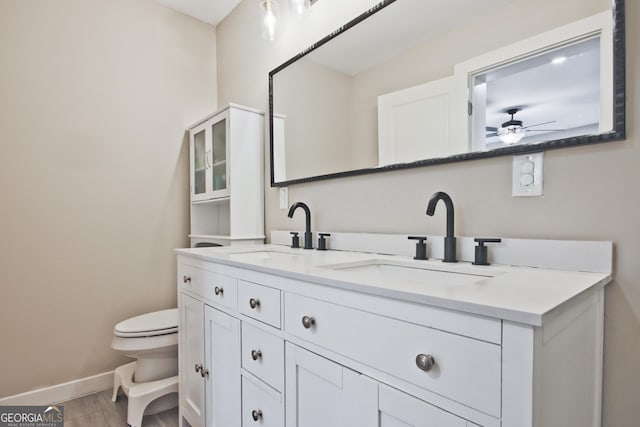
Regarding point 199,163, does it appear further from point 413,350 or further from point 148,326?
point 413,350

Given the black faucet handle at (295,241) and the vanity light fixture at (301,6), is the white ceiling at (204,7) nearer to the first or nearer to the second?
the vanity light fixture at (301,6)

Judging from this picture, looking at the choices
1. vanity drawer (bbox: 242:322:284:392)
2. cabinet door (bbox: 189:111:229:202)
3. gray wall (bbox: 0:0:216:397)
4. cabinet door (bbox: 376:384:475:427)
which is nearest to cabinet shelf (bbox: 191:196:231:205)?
cabinet door (bbox: 189:111:229:202)

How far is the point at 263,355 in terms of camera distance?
3.56ft

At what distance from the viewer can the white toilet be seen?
69.1 inches

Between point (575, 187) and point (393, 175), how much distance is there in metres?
0.60

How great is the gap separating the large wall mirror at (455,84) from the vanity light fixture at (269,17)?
24 cm

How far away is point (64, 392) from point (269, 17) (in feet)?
8.21

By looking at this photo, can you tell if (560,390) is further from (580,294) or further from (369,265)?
(369,265)

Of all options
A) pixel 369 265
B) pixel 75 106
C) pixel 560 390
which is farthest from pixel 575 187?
pixel 75 106

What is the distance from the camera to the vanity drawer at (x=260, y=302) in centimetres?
104

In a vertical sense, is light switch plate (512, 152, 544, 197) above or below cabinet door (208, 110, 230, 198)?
below

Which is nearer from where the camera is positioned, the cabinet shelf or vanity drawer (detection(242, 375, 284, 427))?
vanity drawer (detection(242, 375, 284, 427))

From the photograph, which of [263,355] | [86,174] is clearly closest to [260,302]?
[263,355]

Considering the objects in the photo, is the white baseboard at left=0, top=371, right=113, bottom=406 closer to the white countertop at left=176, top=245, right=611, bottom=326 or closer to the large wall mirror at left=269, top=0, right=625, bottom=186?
the white countertop at left=176, top=245, right=611, bottom=326
